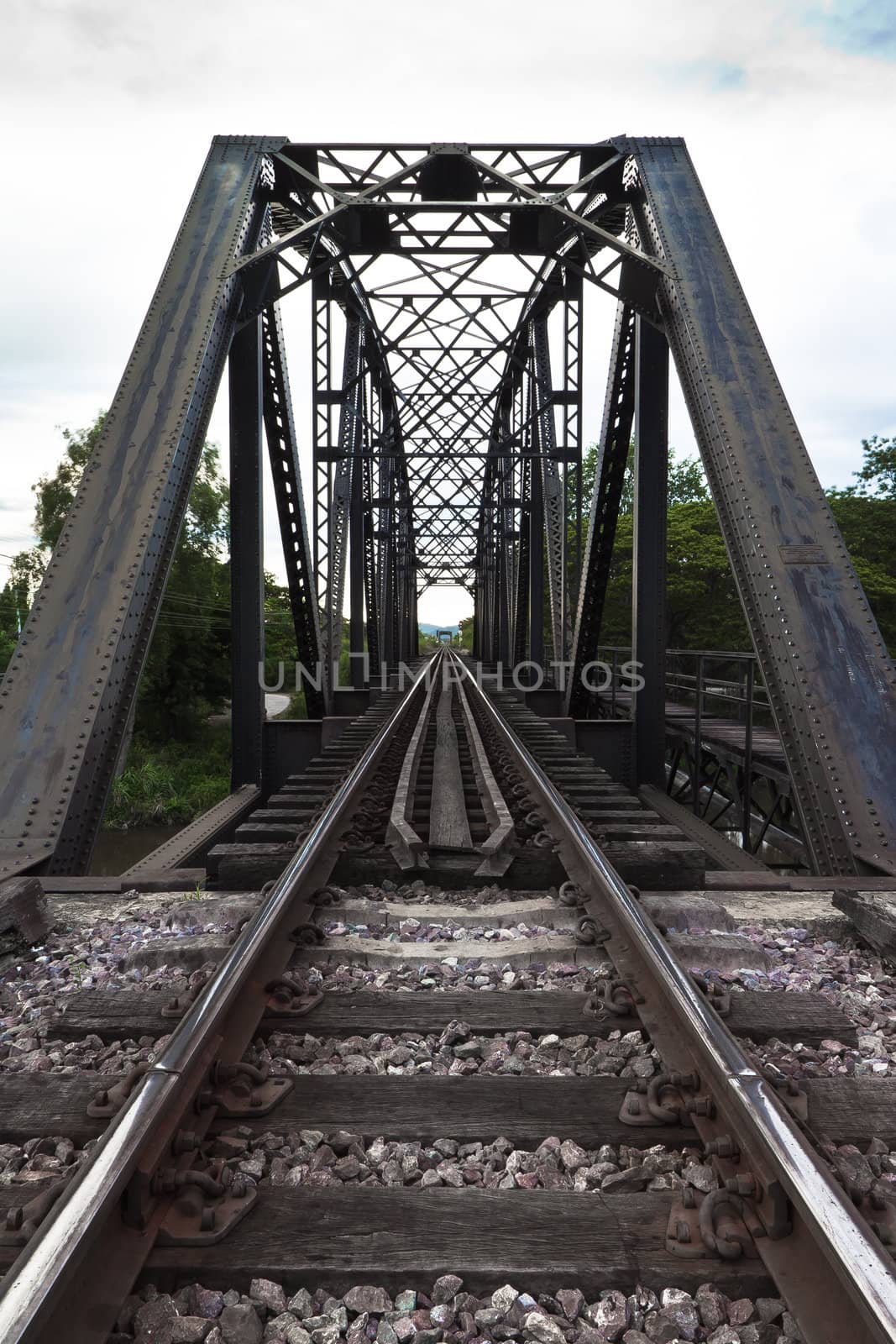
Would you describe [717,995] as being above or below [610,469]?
below

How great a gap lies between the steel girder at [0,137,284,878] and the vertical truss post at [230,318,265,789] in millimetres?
2100

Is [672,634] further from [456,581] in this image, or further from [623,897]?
[456,581]

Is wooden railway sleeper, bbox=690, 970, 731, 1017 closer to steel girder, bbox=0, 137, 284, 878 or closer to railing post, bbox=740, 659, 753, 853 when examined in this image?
steel girder, bbox=0, 137, 284, 878

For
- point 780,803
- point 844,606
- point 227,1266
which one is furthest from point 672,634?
point 227,1266

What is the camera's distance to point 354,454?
52.1 ft

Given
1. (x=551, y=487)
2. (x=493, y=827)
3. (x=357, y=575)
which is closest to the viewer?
(x=493, y=827)

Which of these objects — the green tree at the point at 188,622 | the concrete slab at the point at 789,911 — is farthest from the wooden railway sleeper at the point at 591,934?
the green tree at the point at 188,622

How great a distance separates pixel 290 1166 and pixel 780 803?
8.76m

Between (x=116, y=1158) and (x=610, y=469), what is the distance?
9066 mm

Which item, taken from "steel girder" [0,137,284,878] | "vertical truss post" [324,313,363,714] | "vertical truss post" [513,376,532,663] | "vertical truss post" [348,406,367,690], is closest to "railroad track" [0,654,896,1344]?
"steel girder" [0,137,284,878]

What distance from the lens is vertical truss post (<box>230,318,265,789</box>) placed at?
8742mm

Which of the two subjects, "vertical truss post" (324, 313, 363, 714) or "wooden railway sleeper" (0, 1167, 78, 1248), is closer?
"wooden railway sleeper" (0, 1167, 78, 1248)

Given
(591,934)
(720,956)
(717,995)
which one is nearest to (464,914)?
(591,934)

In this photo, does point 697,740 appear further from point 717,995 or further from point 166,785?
point 166,785
